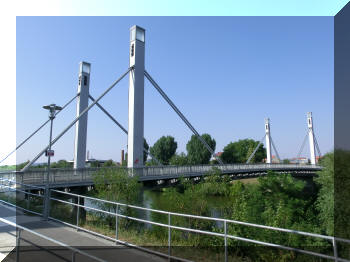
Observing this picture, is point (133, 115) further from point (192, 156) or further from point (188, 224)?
point (192, 156)

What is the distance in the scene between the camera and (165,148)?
65562 millimetres

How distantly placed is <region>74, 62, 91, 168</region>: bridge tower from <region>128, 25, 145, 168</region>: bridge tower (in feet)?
20.4

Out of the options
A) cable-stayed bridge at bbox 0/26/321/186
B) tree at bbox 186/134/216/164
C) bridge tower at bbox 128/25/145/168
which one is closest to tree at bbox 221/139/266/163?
tree at bbox 186/134/216/164

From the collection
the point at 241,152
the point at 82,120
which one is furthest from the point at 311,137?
the point at 82,120

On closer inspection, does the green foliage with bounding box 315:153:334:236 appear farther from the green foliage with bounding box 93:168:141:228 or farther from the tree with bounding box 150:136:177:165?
the tree with bounding box 150:136:177:165

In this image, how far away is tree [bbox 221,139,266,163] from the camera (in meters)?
73.9

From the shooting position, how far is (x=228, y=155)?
74.4 m

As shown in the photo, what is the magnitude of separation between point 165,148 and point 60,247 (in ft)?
198

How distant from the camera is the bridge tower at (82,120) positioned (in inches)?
1003

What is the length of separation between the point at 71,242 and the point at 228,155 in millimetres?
70999

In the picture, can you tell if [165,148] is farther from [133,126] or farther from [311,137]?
[133,126]

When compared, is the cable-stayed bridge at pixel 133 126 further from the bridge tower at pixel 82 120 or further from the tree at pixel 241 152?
the tree at pixel 241 152

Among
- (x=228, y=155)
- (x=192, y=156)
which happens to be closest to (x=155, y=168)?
(x=192, y=156)

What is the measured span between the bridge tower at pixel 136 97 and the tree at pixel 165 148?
139 ft
